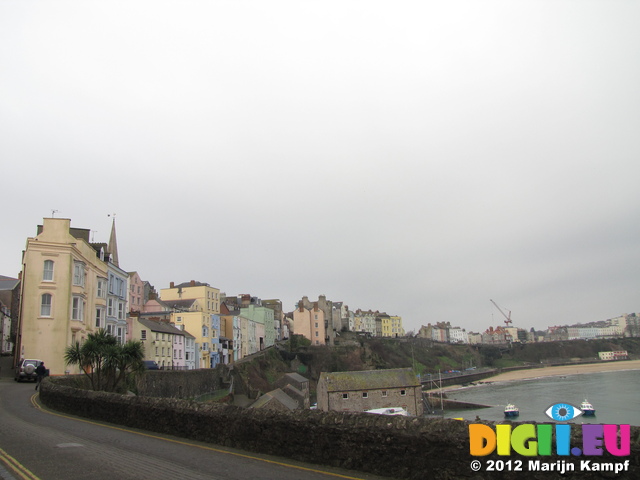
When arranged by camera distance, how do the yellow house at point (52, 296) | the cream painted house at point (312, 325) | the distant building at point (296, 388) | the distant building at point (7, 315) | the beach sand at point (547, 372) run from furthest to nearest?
the beach sand at point (547, 372) → the cream painted house at point (312, 325) → the distant building at point (7, 315) → the distant building at point (296, 388) → the yellow house at point (52, 296)

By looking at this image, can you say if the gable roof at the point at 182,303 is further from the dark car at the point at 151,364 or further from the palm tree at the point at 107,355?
the palm tree at the point at 107,355

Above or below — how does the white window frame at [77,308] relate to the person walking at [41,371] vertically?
above

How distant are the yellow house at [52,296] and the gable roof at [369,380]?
30393 mm

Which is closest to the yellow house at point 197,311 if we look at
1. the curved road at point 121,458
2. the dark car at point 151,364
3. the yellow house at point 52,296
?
the dark car at point 151,364

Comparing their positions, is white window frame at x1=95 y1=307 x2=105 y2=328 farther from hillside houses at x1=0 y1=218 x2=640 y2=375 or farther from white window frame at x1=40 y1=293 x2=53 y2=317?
white window frame at x1=40 y1=293 x2=53 y2=317

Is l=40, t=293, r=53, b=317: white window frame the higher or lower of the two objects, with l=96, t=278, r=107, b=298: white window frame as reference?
lower

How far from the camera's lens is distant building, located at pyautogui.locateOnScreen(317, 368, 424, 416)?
59562 mm

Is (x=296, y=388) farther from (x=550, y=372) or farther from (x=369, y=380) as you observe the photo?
(x=550, y=372)

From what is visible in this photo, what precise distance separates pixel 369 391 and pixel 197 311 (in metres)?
35.2

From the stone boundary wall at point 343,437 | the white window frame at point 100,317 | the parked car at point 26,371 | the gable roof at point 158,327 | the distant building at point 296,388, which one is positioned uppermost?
the white window frame at point 100,317

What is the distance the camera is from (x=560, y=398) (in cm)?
8506

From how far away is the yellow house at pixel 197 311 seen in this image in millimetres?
77125

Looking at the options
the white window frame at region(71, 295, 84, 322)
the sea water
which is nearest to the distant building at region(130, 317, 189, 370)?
the white window frame at region(71, 295, 84, 322)

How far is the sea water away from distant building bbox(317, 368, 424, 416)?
8.62 metres
